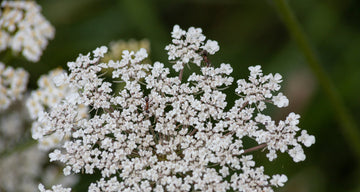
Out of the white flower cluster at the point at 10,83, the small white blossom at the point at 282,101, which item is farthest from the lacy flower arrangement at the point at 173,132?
the white flower cluster at the point at 10,83

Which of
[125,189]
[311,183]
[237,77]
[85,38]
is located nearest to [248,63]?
[237,77]

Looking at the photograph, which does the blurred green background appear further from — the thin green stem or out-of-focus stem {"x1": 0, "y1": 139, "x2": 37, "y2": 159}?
out-of-focus stem {"x1": 0, "y1": 139, "x2": 37, "y2": 159}

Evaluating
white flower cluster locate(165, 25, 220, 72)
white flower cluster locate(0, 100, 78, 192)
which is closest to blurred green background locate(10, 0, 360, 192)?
white flower cluster locate(0, 100, 78, 192)

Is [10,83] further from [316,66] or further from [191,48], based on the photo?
[316,66]

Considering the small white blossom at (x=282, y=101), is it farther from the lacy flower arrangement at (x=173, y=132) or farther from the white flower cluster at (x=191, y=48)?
the white flower cluster at (x=191, y=48)

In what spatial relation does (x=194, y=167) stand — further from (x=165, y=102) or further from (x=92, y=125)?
(x=92, y=125)

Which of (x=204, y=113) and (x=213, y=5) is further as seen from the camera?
(x=213, y=5)
